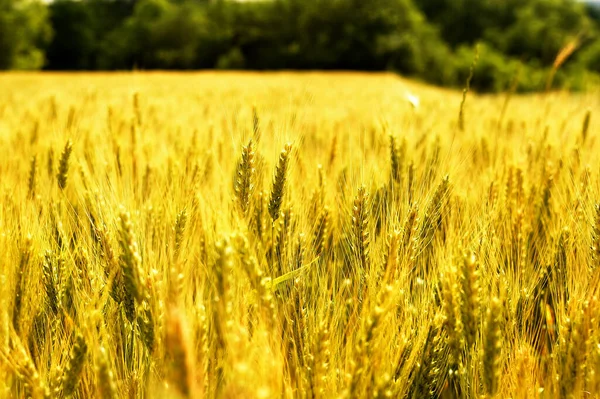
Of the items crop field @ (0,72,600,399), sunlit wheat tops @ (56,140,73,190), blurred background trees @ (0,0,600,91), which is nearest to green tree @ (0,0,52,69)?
blurred background trees @ (0,0,600,91)

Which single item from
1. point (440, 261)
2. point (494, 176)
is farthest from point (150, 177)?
point (494, 176)

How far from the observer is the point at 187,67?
2942cm

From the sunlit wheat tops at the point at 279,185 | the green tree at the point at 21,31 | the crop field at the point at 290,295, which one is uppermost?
the green tree at the point at 21,31

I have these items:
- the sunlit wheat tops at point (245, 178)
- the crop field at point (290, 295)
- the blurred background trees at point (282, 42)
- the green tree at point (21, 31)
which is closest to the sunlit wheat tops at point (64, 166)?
the crop field at point (290, 295)

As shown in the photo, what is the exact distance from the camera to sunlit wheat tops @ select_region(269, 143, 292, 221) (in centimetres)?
87

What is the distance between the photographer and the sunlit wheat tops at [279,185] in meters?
0.87

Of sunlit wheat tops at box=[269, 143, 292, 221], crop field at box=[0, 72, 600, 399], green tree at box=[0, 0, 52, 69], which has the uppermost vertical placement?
green tree at box=[0, 0, 52, 69]

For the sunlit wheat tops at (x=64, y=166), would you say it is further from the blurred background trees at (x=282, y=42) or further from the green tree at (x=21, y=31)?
the green tree at (x=21, y=31)

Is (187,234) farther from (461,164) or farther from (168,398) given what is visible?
(461,164)

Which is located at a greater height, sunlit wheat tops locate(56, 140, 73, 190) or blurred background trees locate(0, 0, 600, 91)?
blurred background trees locate(0, 0, 600, 91)

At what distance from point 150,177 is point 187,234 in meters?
0.43

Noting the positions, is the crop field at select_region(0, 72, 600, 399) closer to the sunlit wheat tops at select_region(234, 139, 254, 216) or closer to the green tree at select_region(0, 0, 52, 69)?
the sunlit wheat tops at select_region(234, 139, 254, 216)

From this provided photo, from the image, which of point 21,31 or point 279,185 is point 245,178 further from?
point 21,31

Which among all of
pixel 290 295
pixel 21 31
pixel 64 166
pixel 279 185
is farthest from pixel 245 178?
pixel 21 31
